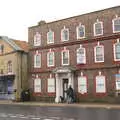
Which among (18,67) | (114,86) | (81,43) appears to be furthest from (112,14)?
A: (18,67)

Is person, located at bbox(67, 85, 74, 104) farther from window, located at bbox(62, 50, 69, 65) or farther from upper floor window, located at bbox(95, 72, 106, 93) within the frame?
window, located at bbox(62, 50, 69, 65)

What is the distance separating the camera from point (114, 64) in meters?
32.8

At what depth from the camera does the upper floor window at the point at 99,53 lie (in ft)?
112

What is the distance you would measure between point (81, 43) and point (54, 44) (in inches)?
163

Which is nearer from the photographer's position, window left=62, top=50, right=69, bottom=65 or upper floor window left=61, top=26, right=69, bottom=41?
window left=62, top=50, right=69, bottom=65

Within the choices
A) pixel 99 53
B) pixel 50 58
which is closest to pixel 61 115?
pixel 99 53

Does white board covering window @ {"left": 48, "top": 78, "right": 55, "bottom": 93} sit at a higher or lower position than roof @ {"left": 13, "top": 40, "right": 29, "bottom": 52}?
lower

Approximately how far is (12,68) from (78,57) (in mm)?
10658

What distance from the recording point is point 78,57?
36000mm

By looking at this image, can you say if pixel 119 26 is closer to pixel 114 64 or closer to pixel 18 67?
pixel 114 64

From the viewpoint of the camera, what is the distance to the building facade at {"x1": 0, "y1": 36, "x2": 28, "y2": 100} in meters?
42.1

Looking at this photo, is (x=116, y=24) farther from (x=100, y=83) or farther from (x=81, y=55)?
(x=100, y=83)

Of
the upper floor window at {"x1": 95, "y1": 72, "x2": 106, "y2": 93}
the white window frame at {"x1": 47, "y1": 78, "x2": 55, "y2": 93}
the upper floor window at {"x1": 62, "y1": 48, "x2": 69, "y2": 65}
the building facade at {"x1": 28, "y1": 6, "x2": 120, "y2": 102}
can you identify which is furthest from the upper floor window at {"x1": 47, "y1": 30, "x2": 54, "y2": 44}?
the upper floor window at {"x1": 95, "y1": 72, "x2": 106, "y2": 93}

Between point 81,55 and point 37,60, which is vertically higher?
point 81,55
